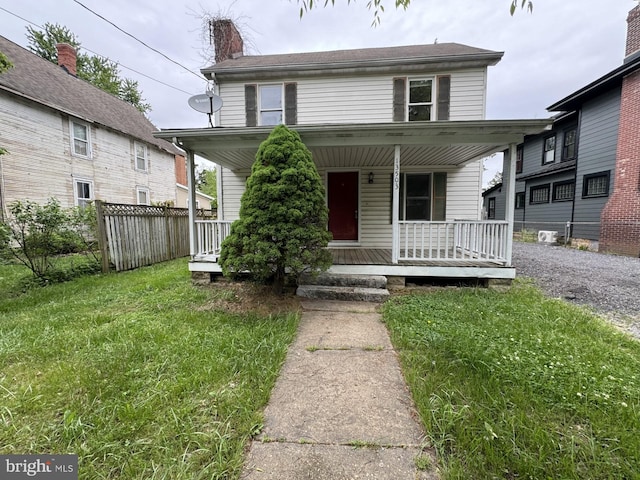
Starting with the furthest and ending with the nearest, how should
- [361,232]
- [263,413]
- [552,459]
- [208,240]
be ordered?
1. [361,232]
2. [208,240]
3. [263,413]
4. [552,459]

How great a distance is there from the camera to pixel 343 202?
23.3ft

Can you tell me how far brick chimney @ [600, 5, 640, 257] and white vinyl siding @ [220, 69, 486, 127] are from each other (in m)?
6.58

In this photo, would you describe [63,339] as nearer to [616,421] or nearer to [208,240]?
[208,240]

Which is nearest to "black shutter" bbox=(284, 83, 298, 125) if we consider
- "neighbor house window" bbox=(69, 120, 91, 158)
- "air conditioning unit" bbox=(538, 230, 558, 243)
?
"neighbor house window" bbox=(69, 120, 91, 158)

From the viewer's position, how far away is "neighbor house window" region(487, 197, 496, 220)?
724 inches

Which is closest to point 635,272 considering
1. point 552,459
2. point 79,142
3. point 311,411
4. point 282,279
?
point 552,459

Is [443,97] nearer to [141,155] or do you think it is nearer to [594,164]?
[594,164]

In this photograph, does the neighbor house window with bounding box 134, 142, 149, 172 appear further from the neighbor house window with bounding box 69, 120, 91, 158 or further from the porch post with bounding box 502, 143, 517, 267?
the porch post with bounding box 502, 143, 517, 267

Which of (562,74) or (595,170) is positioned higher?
(562,74)

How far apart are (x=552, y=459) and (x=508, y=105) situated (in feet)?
116

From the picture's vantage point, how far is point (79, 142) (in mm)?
10703

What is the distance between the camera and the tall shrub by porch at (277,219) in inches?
149

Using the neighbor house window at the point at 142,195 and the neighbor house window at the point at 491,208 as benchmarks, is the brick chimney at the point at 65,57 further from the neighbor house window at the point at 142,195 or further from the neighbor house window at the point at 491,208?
the neighbor house window at the point at 491,208

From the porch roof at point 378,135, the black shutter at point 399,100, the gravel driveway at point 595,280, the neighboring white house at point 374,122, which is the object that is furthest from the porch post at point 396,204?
the gravel driveway at point 595,280
